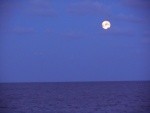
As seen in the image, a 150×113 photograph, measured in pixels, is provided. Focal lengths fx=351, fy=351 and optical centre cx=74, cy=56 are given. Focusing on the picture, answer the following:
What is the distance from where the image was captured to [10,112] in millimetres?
25625

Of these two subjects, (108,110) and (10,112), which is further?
(108,110)

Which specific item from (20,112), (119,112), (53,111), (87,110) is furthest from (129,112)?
(20,112)

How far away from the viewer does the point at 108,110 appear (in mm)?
27469

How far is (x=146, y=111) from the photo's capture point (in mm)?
26062

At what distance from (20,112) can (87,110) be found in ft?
17.4

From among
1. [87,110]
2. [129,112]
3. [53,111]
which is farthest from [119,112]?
[53,111]

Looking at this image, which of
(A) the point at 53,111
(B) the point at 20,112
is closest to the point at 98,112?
(A) the point at 53,111

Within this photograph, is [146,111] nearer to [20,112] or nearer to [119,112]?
[119,112]

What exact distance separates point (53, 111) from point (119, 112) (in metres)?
4.99

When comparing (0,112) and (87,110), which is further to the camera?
(87,110)

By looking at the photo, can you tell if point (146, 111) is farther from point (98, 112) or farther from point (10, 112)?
point (10, 112)

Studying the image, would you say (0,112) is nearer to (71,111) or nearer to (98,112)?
(71,111)

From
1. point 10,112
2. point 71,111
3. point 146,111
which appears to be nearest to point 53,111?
point 71,111

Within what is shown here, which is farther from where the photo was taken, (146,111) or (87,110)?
(87,110)
